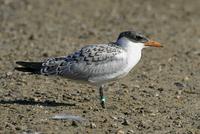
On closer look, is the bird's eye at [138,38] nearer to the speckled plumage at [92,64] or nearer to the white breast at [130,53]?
the white breast at [130,53]

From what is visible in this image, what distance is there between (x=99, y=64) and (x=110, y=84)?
1.54 m

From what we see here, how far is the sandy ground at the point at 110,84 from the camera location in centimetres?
848

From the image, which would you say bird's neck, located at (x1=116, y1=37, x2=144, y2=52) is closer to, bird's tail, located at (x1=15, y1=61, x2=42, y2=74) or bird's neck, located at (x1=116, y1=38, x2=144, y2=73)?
bird's neck, located at (x1=116, y1=38, x2=144, y2=73)

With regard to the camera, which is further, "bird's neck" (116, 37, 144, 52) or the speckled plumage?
"bird's neck" (116, 37, 144, 52)

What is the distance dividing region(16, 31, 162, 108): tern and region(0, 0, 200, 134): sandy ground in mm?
412

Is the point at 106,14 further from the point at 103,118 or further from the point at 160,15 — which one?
the point at 103,118

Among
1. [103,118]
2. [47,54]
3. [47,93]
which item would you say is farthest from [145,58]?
[103,118]

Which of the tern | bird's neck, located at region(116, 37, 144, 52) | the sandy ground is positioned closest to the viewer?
the sandy ground

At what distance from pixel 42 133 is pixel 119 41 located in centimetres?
194

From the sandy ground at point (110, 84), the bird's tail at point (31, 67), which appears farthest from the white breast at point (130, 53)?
the bird's tail at point (31, 67)

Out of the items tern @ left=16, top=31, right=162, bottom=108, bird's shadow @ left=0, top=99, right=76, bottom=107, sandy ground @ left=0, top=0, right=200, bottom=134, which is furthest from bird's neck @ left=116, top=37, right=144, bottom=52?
bird's shadow @ left=0, top=99, right=76, bottom=107

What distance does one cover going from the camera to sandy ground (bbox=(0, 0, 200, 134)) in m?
8.48

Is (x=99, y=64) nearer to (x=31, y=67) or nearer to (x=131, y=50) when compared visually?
(x=131, y=50)

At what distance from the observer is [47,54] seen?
12.3 metres
